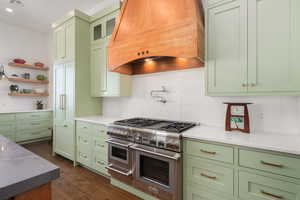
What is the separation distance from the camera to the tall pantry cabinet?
9.61ft

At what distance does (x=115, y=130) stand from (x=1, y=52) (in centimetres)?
445

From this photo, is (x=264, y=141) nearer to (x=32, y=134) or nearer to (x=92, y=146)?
(x=92, y=146)

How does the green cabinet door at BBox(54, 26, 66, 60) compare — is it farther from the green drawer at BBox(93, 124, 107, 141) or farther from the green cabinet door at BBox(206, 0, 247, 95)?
the green cabinet door at BBox(206, 0, 247, 95)

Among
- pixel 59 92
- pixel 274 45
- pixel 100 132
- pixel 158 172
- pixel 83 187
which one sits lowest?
pixel 83 187

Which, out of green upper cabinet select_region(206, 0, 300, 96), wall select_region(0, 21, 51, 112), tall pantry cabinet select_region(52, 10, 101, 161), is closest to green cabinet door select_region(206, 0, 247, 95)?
green upper cabinet select_region(206, 0, 300, 96)

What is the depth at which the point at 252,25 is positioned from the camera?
1.53 meters

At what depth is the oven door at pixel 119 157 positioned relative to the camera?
2010 millimetres

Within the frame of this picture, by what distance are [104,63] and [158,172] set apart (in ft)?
6.81

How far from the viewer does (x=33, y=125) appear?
14.0 feet

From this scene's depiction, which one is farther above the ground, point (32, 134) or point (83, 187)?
point (32, 134)

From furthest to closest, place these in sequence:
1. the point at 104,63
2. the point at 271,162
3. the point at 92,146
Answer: the point at 104,63 → the point at 92,146 → the point at 271,162

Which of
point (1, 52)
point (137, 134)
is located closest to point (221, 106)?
point (137, 134)

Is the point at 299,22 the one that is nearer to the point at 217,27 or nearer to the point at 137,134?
the point at 217,27

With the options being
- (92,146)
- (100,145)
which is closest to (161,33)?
(100,145)
